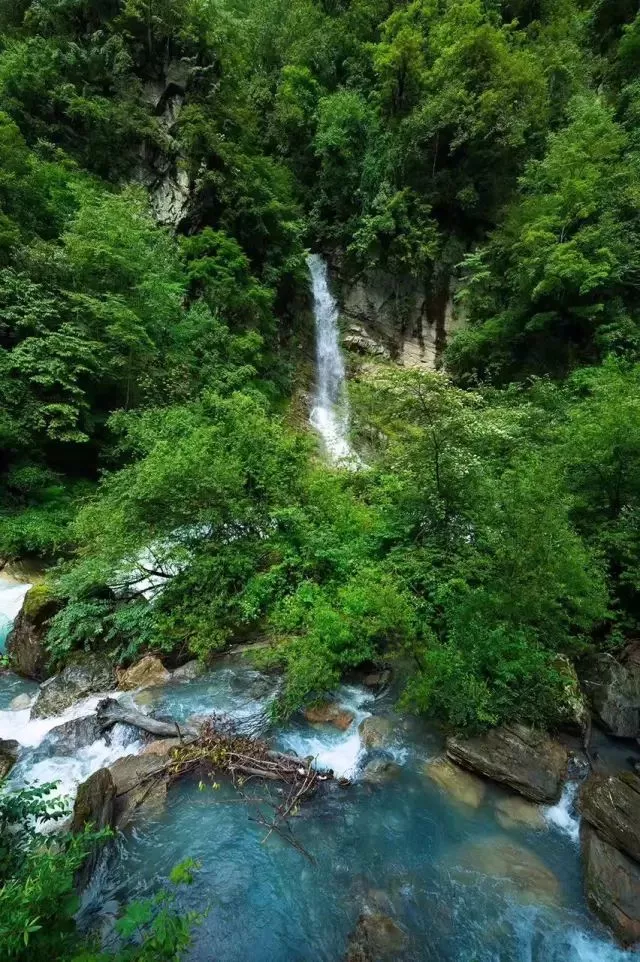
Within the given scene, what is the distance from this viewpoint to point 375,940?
3.93 meters

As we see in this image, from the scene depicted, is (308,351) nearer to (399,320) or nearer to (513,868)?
(399,320)

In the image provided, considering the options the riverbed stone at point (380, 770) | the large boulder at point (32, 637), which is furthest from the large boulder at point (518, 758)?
the large boulder at point (32, 637)

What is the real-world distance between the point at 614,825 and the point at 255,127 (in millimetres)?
29089

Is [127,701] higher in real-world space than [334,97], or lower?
lower

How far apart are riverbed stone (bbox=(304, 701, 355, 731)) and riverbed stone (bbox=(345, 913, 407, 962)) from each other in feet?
7.84

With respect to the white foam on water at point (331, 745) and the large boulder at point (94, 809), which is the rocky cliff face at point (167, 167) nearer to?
the white foam on water at point (331, 745)

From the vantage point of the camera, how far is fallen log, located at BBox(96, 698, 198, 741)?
6.08 meters

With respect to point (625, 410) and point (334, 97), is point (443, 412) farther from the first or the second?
point (334, 97)

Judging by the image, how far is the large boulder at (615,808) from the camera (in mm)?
4844

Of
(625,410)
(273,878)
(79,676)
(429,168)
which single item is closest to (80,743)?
(79,676)

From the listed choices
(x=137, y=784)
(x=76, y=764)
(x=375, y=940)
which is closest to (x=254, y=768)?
(x=137, y=784)

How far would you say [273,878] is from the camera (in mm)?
4512

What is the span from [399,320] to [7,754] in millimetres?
21982

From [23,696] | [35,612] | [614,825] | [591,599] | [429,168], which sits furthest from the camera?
[429,168]
